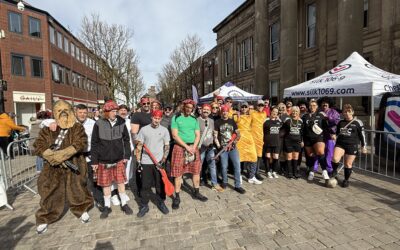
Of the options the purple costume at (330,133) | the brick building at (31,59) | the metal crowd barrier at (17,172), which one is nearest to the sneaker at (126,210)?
the metal crowd barrier at (17,172)

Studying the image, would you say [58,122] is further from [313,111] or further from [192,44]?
[192,44]

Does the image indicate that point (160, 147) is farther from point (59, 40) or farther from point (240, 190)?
point (59, 40)

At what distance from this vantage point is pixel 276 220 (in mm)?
3703

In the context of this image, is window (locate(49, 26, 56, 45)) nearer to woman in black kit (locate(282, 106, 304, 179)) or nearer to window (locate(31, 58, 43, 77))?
window (locate(31, 58, 43, 77))

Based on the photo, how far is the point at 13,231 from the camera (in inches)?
145

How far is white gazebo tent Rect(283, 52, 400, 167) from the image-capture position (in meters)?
6.40

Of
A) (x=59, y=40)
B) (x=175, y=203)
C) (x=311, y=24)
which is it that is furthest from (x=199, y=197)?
(x=59, y=40)

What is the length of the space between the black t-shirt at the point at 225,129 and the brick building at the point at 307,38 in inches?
352

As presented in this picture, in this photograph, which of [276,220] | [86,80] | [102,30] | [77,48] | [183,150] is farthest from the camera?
[86,80]

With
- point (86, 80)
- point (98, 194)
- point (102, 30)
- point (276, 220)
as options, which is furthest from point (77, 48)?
point (276, 220)

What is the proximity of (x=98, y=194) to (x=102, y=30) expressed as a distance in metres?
21.0

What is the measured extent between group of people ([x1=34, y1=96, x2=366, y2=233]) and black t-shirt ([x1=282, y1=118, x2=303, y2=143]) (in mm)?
22

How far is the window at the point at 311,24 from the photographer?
14.9 metres

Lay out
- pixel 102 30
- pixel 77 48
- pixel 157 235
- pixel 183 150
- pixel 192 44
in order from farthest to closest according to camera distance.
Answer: pixel 77 48 < pixel 192 44 < pixel 102 30 < pixel 183 150 < pixel 157 235
